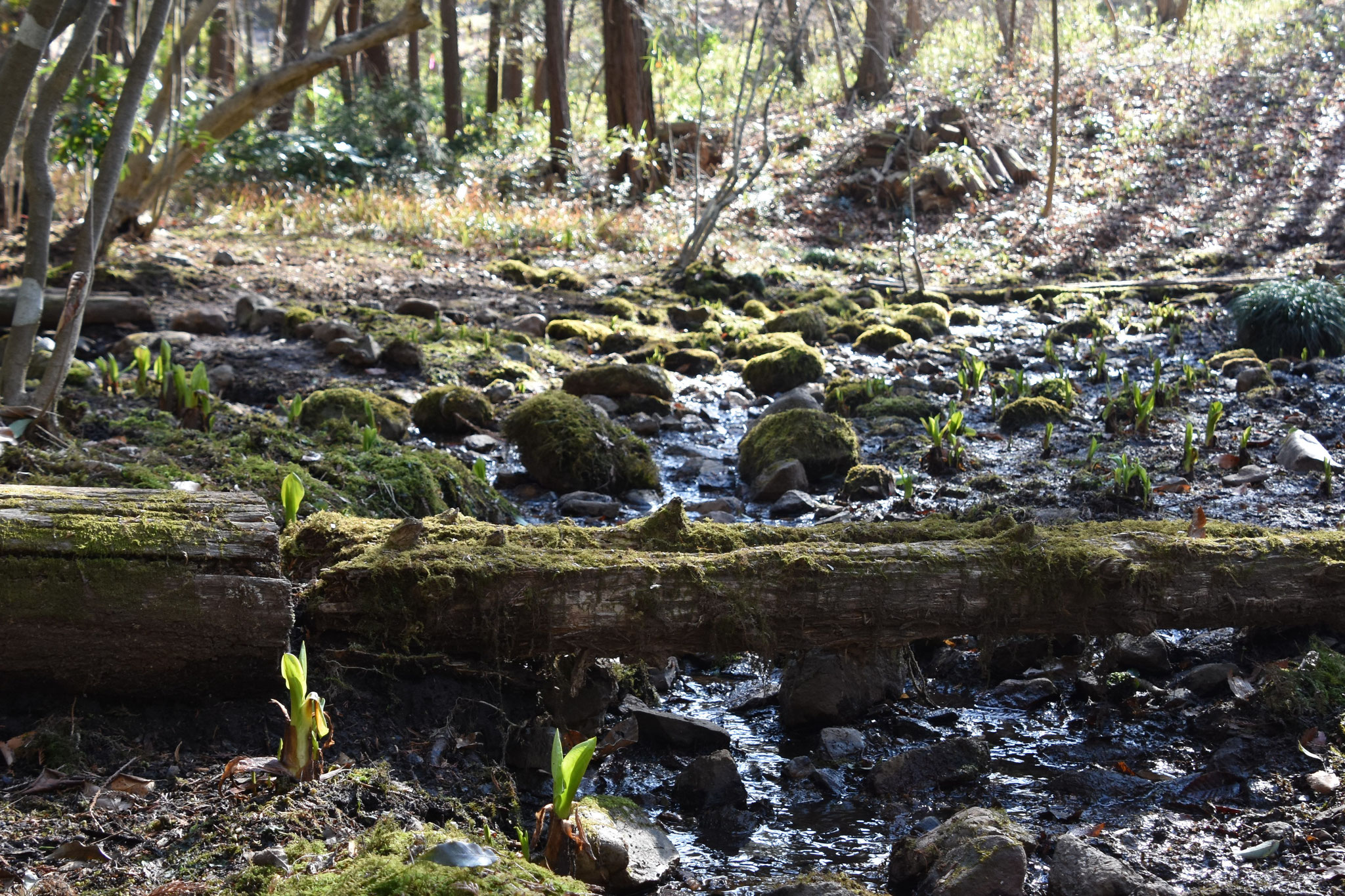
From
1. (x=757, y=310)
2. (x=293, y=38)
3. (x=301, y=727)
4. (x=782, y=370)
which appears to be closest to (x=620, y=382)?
(x=782, y=370)

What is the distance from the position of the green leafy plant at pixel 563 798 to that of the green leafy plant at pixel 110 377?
425cm

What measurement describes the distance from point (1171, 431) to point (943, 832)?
4621 mm

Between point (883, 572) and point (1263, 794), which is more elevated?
point (883, 572)

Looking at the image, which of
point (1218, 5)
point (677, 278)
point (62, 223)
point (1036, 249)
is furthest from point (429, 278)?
point (1218, 5)

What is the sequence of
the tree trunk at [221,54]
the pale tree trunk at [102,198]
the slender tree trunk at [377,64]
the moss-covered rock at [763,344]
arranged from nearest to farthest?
the pale tree trunk at [102,198], the moss-covered rock at [763,344], the tree trunk at [221,54], the slender tree trunk at [377,64]

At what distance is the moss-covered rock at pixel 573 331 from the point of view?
8.73 meters

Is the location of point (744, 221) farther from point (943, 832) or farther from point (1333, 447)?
point (943, 832)

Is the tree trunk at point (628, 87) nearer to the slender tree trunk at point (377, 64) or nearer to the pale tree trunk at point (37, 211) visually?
the slender tree trunk at point (377, 64)

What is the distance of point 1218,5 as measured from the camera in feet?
65.8

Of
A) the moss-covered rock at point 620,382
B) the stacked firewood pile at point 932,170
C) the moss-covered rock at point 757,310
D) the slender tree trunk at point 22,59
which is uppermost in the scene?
the stacked firewood pile at point 932,170

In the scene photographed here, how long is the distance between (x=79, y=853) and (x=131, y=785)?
244 millimetres

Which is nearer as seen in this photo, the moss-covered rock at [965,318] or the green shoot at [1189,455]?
the green shoot at [1189,455]

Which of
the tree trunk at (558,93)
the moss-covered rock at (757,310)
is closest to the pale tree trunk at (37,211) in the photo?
the moss-covered rock at (757,310)

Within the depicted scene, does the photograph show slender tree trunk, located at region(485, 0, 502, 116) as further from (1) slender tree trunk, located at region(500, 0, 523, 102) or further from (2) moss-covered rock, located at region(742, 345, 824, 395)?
(2) moss-covered rock, located at region(742, 345, 824, 395)
